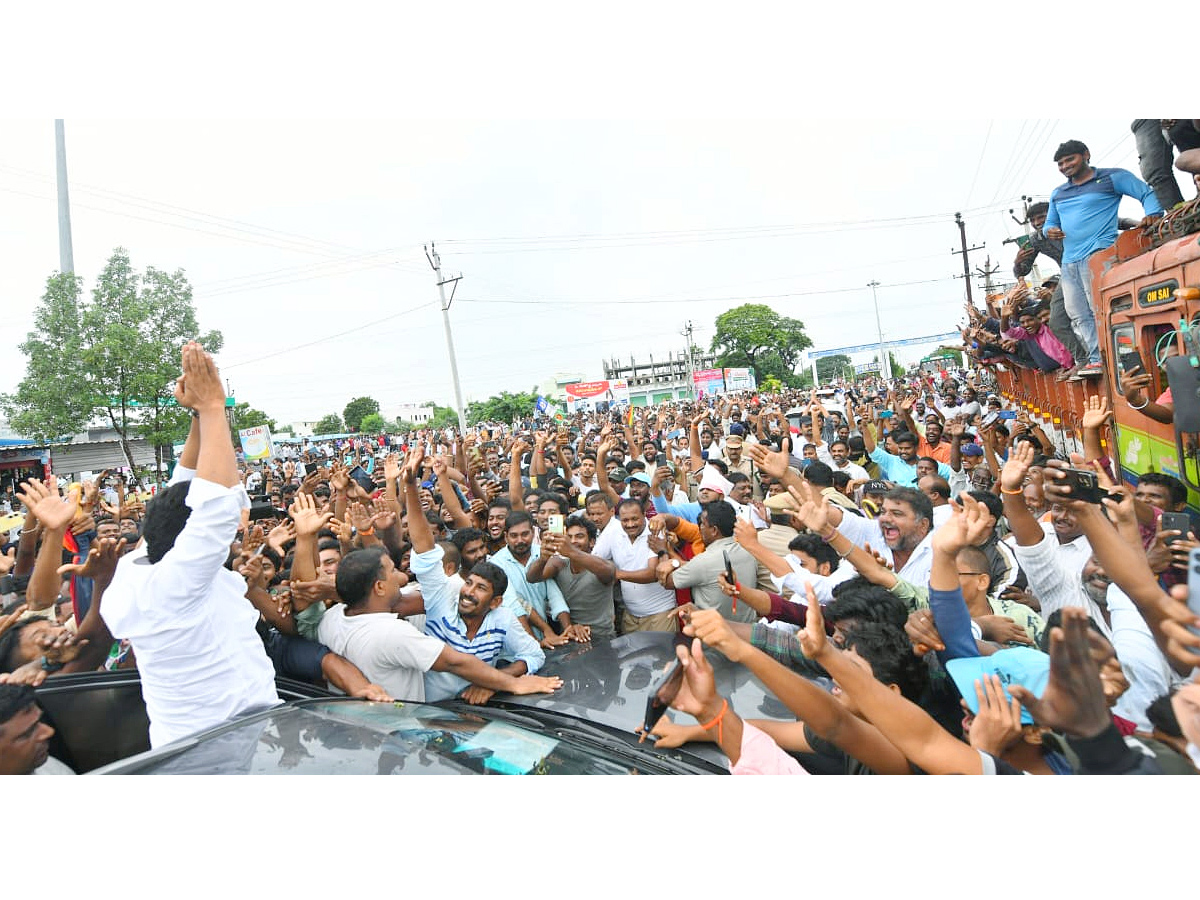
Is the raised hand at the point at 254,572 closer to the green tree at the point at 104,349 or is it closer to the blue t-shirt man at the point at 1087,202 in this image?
the blue t-shirt man at the point at 1087,202

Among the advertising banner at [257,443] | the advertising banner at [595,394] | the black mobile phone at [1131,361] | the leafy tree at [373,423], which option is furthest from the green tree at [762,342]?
the leafy tree at [373,423]

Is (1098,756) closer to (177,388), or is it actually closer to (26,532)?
(177,388)

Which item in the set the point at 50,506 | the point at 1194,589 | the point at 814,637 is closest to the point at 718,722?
the point at 814,637

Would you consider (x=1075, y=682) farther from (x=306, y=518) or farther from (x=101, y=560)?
(x=101, y=560)

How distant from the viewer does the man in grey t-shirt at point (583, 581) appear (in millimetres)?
4297

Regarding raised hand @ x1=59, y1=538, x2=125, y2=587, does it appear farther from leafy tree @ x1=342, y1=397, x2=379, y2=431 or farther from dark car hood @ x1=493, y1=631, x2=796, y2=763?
leafy tree @ x1=342, y1=397, x2=379, y2=431

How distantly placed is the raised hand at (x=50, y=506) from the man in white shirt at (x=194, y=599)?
1040mm

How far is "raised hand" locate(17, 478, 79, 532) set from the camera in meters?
2.98

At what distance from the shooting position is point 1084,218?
5.55 m

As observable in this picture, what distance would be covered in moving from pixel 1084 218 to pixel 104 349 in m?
14.6

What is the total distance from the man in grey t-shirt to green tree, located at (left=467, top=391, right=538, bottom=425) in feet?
164

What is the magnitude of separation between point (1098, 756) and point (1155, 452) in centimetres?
392
